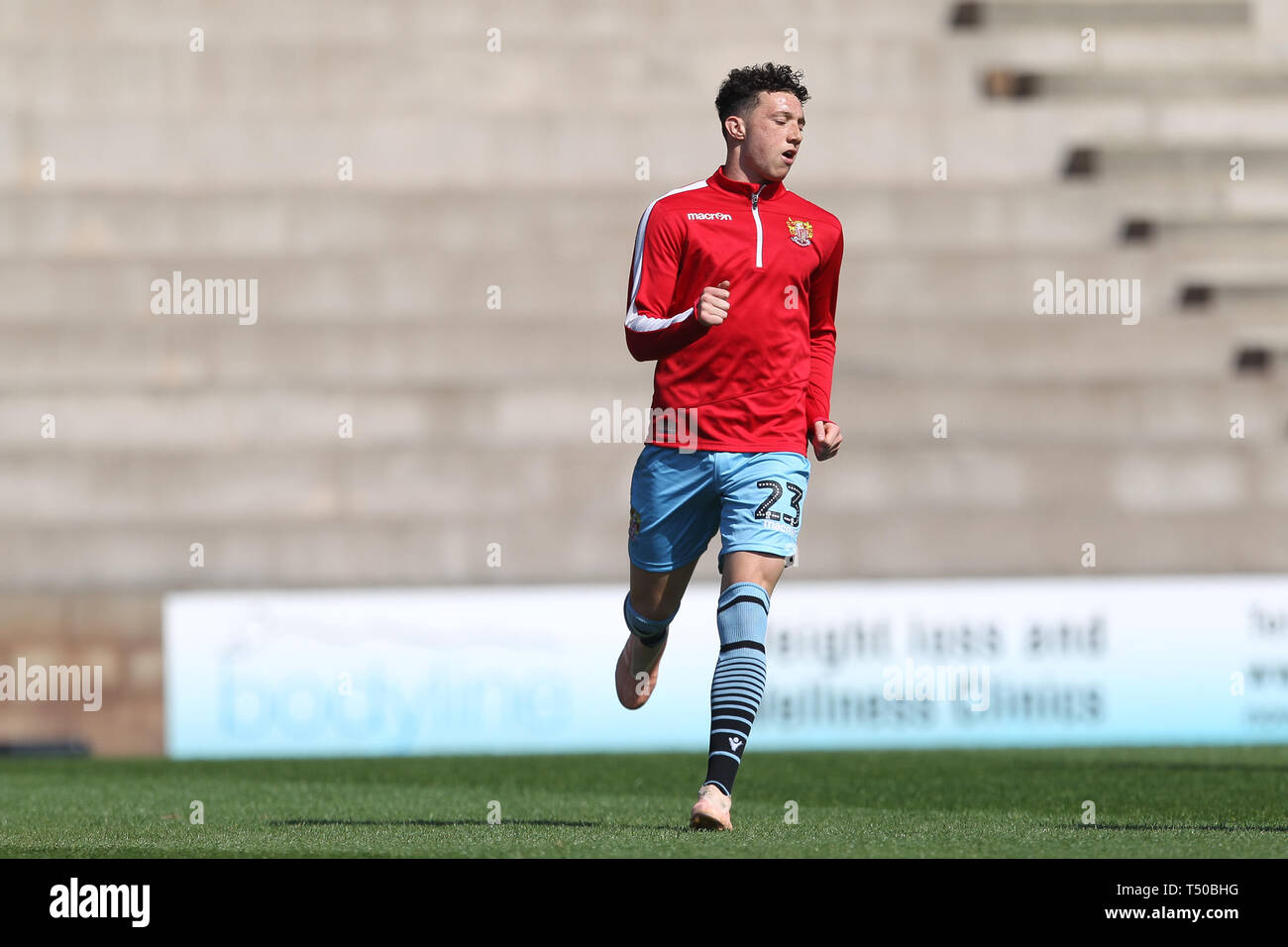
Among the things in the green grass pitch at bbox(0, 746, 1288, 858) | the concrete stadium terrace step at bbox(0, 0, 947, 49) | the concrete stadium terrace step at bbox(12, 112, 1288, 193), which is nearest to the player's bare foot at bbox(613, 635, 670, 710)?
the green grass pitch at bbox(0, 746, 1288, 858)

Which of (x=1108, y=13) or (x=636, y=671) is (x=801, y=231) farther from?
(x=1108, y=13)

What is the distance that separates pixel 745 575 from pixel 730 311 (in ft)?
2.79

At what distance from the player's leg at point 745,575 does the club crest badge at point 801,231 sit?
698 millimetres

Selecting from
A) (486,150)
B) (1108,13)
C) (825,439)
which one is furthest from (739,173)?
(1108,13)

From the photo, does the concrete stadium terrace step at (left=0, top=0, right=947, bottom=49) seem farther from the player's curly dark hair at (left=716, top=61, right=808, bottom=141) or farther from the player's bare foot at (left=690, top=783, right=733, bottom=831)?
the player's bare foot at (left=690, top=783, right=733, bottom=831)

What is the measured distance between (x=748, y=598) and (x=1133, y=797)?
2.73 meters

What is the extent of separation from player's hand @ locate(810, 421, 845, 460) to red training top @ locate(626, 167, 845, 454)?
80mm

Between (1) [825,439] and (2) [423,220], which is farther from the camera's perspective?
(2) [423,220]

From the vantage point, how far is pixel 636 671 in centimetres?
715

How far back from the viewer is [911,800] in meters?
8.48

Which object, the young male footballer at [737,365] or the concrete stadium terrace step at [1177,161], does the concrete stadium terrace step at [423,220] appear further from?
the young male footballer at [737,365]

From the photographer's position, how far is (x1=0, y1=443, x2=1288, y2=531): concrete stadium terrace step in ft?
51.2

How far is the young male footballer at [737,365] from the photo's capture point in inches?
254

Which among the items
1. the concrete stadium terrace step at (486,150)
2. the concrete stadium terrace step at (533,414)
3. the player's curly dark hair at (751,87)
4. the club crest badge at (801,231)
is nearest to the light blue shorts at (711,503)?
A: the club crest badge at (801,231)
